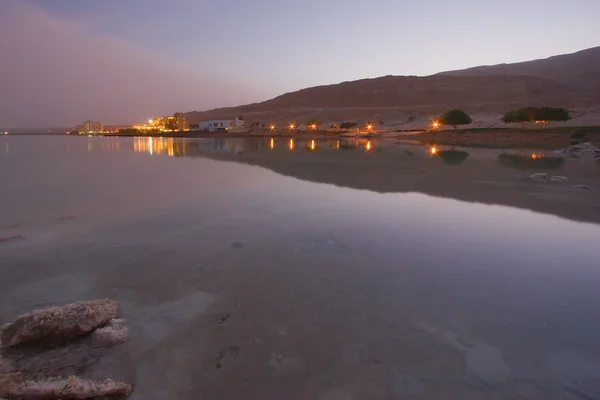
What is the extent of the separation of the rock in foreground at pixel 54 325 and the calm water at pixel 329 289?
1.82 ft

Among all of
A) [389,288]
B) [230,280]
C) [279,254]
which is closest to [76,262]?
[230,280]

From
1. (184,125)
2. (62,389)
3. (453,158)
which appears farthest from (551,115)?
(184,125)

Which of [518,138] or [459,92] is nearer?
[518,138]

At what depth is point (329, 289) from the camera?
666 cm

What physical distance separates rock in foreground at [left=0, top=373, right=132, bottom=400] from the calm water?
0.28 meters

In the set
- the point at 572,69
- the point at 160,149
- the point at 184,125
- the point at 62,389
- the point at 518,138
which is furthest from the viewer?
the point at 572,69

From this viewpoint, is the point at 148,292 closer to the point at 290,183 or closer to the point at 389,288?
the point at 389,288

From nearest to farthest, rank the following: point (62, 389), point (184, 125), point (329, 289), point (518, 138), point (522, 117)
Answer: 1. point (62, 389)
2. point (329, 289)
3. point (518, 138)
4. point (522, 117)
5. point (184, 125)

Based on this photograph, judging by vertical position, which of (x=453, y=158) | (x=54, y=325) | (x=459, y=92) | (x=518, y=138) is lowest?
(x=54, y=325)

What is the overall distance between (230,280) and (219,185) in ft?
39.6

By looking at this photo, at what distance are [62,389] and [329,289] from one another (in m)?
4.17

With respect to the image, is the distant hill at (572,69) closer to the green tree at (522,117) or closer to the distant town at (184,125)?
the green tree at (522,117)

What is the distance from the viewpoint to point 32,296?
6254 millimetres

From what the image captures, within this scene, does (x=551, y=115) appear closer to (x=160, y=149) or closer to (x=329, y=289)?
(x=160, y=149)
